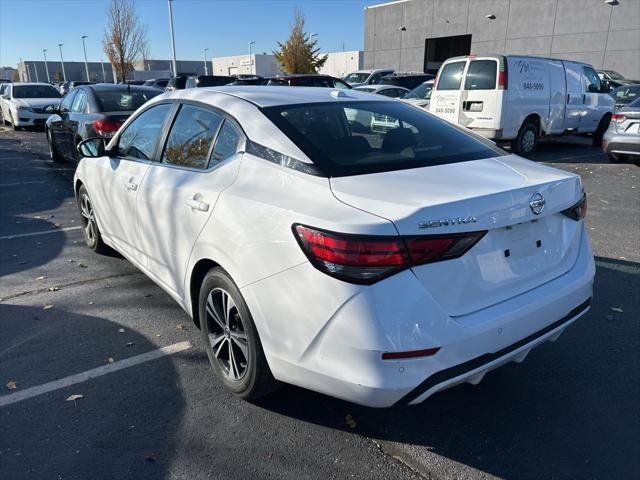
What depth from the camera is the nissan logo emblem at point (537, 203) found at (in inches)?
95.0

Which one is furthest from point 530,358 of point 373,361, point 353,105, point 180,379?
point 180,379

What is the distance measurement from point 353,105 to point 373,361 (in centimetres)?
187

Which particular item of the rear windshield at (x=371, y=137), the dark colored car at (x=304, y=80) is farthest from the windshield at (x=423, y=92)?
the rear windshield at (x=371, y=137)

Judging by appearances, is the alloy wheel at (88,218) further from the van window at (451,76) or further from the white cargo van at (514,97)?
the van window at (451,76)

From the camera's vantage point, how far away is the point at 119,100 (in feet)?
29.2

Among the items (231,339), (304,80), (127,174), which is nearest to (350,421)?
(231,339)

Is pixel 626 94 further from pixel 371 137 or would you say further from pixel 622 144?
pixel 371 137

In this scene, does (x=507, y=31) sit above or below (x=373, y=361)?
above

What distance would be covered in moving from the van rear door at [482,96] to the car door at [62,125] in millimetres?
7716

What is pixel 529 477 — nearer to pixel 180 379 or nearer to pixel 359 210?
pixel 359 210

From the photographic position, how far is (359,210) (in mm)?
2170

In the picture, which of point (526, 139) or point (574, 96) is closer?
point (526, 139)


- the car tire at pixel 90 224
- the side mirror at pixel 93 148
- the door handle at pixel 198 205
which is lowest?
the car tire at pixel 90 224

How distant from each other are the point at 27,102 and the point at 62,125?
10255mm
